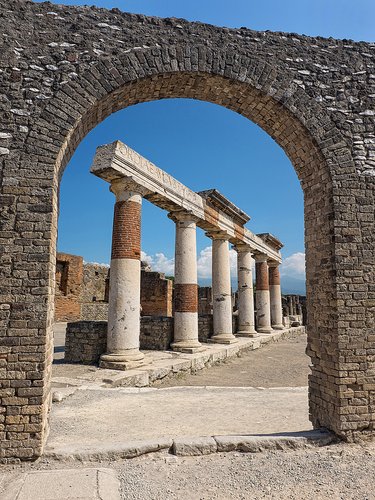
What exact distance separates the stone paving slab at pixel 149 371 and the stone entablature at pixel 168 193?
16.6 feet

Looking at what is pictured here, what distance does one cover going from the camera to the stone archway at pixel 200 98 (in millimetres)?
4750

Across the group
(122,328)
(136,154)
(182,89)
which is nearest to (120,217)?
(136,154)

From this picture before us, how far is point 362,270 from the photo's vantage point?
217 inches

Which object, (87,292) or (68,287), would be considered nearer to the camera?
(68,287)

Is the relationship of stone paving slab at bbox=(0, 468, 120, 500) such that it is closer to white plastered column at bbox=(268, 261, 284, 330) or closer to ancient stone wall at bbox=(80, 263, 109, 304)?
white plastered column at bbox=(268, 261, 284, 330)

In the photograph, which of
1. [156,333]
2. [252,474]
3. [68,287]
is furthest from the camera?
[68,287]

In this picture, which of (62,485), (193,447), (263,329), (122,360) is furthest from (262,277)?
(62,485)

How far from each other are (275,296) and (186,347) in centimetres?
1537

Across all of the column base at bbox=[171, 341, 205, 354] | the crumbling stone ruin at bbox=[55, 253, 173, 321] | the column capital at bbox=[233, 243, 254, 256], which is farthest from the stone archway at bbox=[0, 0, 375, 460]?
the crumbling stone ruin at bbox=[55, 253, 173, 321]

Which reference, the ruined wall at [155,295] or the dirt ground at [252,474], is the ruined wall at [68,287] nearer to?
the ruined wall at [155,295]

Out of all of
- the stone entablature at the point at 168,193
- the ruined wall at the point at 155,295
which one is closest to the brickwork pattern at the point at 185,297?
the stone entablature at the point at 168,193

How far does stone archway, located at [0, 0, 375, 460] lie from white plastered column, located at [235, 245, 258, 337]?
14.8 meters

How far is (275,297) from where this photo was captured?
27016 millimetres

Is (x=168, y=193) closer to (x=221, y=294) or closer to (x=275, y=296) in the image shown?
(x=221, y=294)
